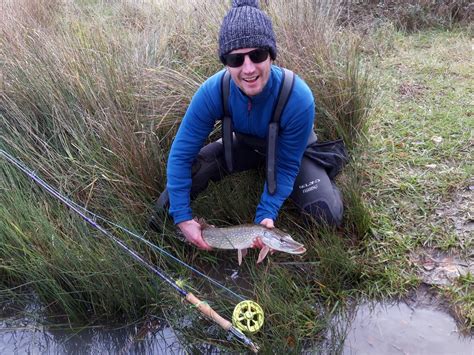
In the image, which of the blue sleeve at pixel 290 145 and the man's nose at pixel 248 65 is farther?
the blue sleeve at pixel 290 145

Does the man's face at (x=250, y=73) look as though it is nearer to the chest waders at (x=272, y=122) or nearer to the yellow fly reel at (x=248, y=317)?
the chest waders at (x=272, y=122)

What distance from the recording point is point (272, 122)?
9.26 feet

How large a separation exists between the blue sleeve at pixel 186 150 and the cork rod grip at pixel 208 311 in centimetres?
55

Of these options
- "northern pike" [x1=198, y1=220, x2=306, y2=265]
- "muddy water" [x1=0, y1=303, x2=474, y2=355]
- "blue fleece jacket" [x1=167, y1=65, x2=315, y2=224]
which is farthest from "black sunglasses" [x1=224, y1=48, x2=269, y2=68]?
"muddy water" [x1=0, y1=303, x2=474, y2=355]

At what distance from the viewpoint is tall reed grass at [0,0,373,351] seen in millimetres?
2734

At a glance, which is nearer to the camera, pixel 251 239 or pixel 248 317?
pixel 248 317

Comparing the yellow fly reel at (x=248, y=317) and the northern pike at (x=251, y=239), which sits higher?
the northern pike at (x=251, y=239)

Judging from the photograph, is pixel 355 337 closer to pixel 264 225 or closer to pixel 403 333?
pixel 403 333

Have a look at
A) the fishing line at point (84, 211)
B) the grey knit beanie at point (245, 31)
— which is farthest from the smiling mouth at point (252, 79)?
the fishing line at point (84, 211)

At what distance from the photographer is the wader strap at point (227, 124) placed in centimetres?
280

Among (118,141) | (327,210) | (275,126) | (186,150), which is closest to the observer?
(275,126)

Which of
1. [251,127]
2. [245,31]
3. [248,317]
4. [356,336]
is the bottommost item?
[356,336]

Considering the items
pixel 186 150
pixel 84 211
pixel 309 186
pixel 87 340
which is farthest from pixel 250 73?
pixel 87 340

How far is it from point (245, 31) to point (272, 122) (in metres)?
0.61
